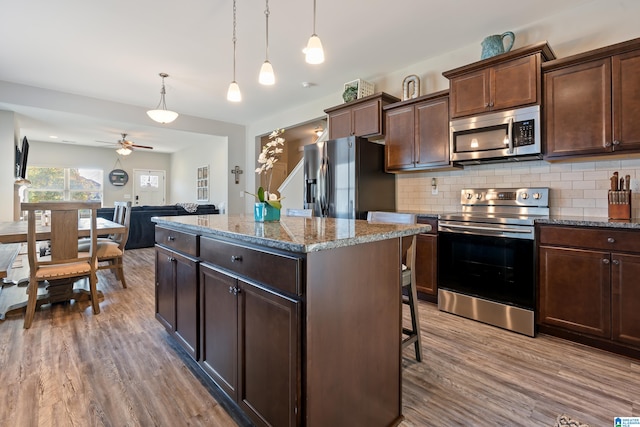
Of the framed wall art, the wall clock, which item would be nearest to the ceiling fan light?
the framed wall art

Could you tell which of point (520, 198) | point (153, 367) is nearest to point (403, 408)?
point (153, 367)

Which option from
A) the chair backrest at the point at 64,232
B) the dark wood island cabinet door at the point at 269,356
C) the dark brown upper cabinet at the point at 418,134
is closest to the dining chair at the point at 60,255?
the chair backrest at the point at 64,232

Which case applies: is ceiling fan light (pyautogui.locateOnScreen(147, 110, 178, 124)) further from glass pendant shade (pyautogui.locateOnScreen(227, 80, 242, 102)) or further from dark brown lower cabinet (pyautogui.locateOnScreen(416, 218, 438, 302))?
dark brown lower cabinet (pyautogui.locateOnScreen(416, 218, 438, 302))

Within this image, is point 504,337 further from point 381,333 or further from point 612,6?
point 612,6

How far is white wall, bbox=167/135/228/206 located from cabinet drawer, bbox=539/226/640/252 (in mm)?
5867

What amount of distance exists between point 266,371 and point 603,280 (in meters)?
2.36

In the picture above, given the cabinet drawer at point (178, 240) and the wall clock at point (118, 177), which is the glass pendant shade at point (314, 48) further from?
the wall clock at point (118, 177)

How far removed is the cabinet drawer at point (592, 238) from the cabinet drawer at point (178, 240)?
2.52m

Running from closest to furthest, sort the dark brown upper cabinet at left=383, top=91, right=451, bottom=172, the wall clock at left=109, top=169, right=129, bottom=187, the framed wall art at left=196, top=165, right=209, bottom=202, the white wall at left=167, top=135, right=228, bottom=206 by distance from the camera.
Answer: the dark brown upper cabinet at left=383, top=91, right=451, bottom=172, the white wall at left=167, top=135, right=228, bottom=206, the framed wall art at left=196, top=165, right=209, bottom=202, the wall clock at left=109, top=169, right=129, bottom=187

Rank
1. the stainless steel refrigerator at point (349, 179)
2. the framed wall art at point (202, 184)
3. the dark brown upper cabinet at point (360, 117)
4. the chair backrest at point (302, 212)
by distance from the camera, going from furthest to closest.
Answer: the framed wall art at point (202, 184) → the dark brown upper cabinet at point (360, 117) → the stainless steel refrigerator at point (349, 179) → the chair backrest at point (302, 212)

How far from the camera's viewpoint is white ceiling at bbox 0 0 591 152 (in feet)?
8.90

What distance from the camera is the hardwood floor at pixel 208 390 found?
1.55 meters

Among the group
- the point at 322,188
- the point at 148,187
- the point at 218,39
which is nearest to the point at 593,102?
the point at 322,188

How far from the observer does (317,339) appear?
1124 mm
